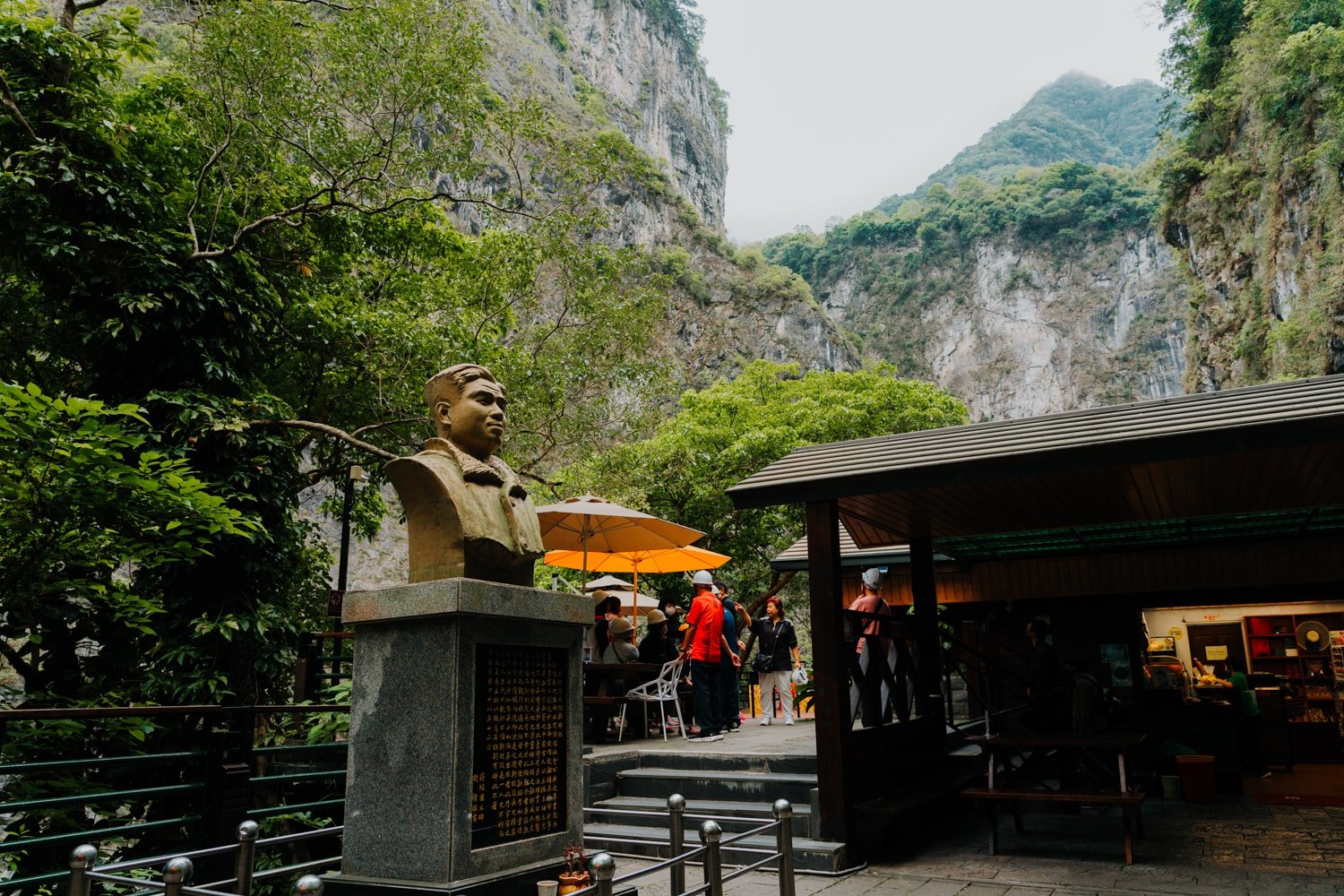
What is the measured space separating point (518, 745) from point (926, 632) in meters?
5.56

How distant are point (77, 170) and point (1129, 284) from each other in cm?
6755

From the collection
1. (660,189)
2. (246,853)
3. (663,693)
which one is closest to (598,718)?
(663,693)

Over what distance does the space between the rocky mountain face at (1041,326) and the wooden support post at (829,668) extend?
60753mm

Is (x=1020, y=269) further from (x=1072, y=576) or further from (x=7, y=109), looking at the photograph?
(x=7, y=109)

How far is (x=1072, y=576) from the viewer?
1166 cm

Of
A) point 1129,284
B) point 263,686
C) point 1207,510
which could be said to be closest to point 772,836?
point 1207,510

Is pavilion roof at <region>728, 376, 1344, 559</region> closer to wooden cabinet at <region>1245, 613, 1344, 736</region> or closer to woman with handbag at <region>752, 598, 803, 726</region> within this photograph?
woman with handbag at <region>752, 598, 803, 726</region>

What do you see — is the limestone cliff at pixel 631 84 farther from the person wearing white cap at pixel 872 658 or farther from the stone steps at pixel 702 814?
the stone steps at pixel 702 814

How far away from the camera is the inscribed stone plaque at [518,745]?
4.18m

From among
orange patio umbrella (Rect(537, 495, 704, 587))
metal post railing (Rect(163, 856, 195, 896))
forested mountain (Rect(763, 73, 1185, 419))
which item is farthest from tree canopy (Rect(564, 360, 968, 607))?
forested mountain (Rect(763, 73, 1185, 419))

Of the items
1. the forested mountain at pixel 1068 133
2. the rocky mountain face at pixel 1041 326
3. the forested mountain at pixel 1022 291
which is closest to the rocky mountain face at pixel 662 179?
the rocky mountain face at pixel 1041 326

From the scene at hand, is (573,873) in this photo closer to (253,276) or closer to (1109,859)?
(1109,859)

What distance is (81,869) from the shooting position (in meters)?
3.50

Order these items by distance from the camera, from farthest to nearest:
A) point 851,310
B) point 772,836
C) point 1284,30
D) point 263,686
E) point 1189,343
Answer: point 851,310
point 1189,343
point 1284,30
point 263,686
point 772,836
